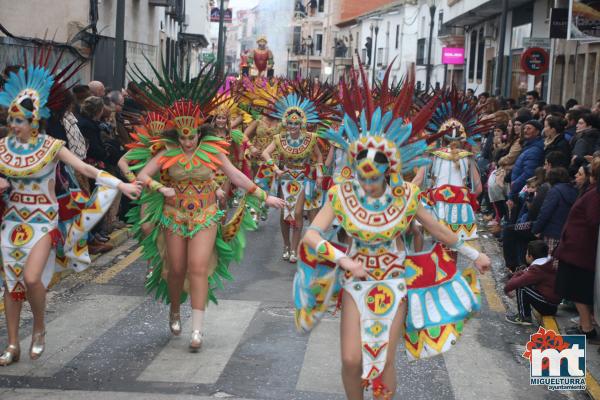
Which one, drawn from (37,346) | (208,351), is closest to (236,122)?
(208,351)

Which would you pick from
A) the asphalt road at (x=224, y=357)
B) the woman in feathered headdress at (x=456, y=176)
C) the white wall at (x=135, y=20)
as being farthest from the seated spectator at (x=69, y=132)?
the white wall at (x=135, y=20)

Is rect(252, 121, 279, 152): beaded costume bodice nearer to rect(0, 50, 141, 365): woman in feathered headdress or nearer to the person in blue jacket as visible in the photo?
the person in blue jacket

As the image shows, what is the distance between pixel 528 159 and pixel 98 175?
748cm

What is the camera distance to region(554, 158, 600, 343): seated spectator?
8.51 m

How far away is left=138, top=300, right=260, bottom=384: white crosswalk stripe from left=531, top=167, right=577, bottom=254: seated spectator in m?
3.15

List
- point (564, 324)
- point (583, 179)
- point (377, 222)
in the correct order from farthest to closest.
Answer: point (583, 179) < point (564, 324) < point (377, 222)

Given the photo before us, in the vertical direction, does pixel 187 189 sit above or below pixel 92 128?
below

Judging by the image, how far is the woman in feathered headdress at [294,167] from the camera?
12.2 metres

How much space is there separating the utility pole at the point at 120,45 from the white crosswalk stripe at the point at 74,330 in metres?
7.38

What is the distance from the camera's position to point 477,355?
8102 millimetres

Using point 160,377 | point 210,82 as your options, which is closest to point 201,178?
point 210,82

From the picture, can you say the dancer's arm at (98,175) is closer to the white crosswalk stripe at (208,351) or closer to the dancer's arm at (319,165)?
the white crosswalk stripe at (208,351)

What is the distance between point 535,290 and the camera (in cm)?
912

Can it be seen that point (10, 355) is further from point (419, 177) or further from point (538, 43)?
point (538, 43)
